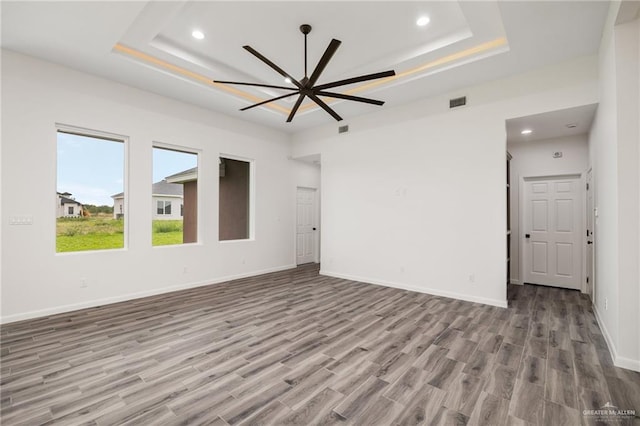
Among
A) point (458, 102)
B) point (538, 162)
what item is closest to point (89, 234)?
point (458, 102)

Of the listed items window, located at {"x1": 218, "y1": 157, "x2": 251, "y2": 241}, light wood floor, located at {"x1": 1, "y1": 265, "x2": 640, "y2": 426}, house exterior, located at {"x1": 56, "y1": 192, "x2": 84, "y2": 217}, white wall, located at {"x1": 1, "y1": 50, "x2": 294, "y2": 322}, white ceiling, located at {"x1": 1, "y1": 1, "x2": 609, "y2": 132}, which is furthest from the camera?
window, located at {"x1": 218, "y1": 157, "x2": 251, "y2": 241}

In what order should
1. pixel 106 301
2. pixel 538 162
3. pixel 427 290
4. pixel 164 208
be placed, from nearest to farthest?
pixel 106 301 < pixel 427 290 < pixel 164 208 < pixel 538 162

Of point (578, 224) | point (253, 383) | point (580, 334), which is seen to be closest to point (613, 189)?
point (580, 334)

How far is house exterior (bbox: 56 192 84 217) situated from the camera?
13.3 ft

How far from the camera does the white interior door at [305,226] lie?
7.88 m

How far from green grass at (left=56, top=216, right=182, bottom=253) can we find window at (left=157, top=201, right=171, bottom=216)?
0.22 metres

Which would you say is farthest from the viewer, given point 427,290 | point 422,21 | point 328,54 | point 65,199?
point 427,290

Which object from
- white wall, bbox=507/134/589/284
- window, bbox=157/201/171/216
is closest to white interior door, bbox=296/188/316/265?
window, bbox=157/201/171/216

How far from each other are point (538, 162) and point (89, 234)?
25.6 feet

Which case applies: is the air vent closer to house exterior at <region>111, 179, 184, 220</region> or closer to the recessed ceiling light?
the recessed ceiling light

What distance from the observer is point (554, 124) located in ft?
14.9

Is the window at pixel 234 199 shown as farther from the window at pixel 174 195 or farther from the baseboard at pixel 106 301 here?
the baseboard at pixel 106 301

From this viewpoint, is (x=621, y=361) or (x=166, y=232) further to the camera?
(x=166, y=232)

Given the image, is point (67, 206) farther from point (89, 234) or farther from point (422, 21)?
point (422, 21)
